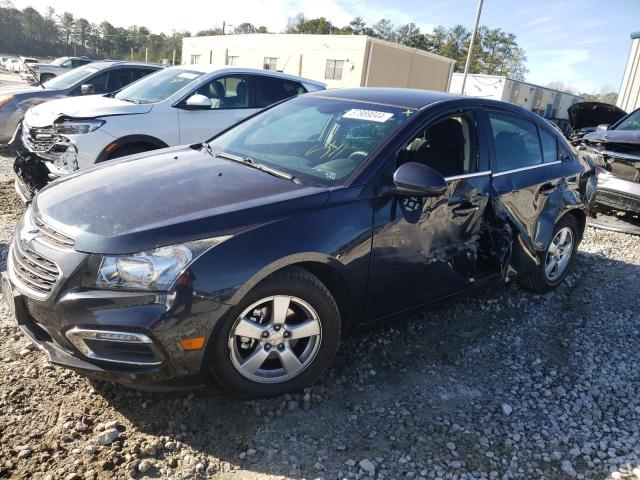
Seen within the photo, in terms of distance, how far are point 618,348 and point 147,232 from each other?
135 inches

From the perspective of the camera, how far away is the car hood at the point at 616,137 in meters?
6.55

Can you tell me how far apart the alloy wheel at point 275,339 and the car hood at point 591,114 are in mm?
9313

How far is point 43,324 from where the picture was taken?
2.36 metres

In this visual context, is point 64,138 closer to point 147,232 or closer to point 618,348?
point 147,232

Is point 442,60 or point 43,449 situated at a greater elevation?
point 442,60

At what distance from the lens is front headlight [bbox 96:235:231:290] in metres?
2.24

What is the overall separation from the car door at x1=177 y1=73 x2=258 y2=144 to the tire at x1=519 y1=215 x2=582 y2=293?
3.83 metres

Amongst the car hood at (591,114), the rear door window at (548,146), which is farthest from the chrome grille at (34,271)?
the car hood at (591,114)

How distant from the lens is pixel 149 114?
19.3 ft

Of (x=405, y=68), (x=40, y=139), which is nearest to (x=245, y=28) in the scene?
(x=405, y=68)

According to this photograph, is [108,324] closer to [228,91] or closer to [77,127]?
[77,127]

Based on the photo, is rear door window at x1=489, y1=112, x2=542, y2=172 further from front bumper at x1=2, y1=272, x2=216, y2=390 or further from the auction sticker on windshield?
front bumper at x1=2, y1=272, x2=216, y2=390

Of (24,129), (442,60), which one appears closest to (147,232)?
(24,129)

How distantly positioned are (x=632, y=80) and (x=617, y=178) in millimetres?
18302
